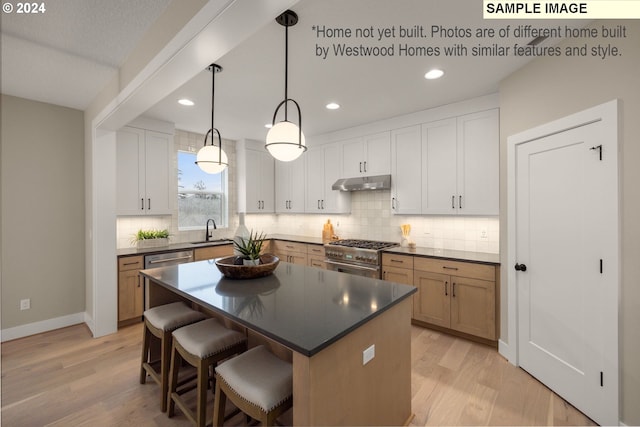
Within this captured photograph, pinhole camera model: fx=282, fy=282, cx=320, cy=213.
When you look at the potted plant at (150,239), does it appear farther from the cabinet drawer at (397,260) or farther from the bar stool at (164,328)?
the cabinet drawer at (397,260)

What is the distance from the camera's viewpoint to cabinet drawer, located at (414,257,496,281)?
9.48 ft

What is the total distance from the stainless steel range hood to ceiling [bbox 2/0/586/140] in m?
0.86

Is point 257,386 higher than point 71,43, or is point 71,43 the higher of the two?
point 71,43

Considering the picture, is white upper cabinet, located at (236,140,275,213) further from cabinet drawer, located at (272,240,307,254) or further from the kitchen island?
the kitchen island

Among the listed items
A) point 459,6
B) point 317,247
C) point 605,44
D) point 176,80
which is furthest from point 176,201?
point 605,44

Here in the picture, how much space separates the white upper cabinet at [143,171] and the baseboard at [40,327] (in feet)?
4.65

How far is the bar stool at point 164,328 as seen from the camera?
79.7 inches

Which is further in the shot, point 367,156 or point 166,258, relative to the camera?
point 367,156

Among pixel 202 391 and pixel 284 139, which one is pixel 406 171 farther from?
pixel 202 391

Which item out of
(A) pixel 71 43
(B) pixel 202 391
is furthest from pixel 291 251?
(A) pixel 71 43

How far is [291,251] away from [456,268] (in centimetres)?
262

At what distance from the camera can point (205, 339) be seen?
176cm

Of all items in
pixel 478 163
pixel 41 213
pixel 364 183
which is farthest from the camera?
pixel 364 183

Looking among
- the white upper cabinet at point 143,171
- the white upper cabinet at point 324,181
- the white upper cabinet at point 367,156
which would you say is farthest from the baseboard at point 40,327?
the white upper cabinet at point 367,156
